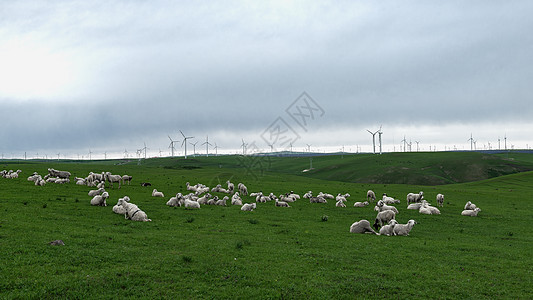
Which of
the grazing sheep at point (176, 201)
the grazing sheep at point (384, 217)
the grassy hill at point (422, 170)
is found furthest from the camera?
the grassy hill at point (422, 170)

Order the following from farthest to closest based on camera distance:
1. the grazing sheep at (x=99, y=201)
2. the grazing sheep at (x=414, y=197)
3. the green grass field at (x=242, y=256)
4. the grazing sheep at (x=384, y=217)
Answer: the grazing sheep at (x=414, y=197) → the grazing sheep at (x=99, y=201) → the grazing sheep at (x=384, y=217) → the green grass field at (x=242, y=256)

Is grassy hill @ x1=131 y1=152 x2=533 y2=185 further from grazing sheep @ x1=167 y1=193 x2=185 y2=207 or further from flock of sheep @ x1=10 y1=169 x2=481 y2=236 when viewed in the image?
grazing sheep @ x1=167 y1=193 x2=185 y2=207

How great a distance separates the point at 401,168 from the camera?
4284 inches

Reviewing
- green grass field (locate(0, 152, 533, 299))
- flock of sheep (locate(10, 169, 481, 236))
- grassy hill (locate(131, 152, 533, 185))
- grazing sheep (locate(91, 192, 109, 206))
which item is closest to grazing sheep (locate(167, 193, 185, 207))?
flock of sheep (locate(10, 169, 481, 236))

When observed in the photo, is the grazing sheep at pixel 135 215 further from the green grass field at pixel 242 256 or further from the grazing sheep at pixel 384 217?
the grazing sheep at pixel 384 217

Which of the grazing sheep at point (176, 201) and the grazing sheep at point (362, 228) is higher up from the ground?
the grazing sheep at point (176, 201)

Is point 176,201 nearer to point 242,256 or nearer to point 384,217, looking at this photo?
point 242,256

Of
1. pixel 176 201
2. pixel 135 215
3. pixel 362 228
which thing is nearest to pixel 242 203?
pixel 176 201

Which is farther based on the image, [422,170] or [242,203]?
[422,170]

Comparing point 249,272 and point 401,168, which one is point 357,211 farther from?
point 401,168

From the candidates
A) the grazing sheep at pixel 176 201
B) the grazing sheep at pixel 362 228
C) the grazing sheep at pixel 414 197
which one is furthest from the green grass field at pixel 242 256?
the grazing sheep at pixel 414 197

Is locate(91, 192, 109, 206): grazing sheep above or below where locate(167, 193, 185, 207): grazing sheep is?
above

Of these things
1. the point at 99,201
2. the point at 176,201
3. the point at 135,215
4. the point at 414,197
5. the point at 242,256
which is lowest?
the point at 414,197

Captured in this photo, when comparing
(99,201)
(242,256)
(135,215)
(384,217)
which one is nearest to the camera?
(242,256)
